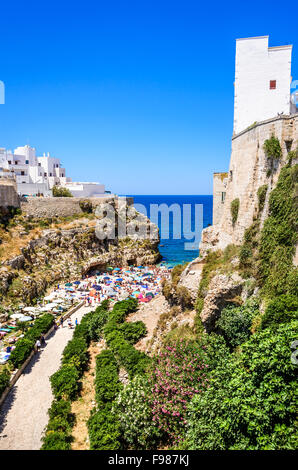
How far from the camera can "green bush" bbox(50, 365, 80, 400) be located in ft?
47.4

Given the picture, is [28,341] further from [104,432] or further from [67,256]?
[67,256]

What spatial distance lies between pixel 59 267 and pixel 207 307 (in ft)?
79.8

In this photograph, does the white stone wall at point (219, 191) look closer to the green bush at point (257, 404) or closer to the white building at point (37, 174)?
the green bush at point (257, 404)

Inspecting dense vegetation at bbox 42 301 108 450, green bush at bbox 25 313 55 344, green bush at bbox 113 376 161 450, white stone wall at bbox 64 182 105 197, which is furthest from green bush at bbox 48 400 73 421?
white stone wall at bbox 64 182 105 197

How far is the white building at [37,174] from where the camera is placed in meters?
46.4

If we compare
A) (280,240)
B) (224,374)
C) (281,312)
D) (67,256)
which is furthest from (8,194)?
(281,312)

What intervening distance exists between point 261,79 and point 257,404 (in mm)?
15078

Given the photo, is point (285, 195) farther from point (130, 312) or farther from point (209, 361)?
point (130, 312)

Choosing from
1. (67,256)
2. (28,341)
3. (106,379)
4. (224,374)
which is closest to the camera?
(224,374)

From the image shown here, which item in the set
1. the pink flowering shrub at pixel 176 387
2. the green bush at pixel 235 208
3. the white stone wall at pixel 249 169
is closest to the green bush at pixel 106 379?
the pink flowering shrub at pixel 176 387

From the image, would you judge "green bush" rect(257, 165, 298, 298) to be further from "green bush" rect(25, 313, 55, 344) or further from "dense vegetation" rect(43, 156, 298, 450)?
"green bush" rect(25, 313, 55, 344)

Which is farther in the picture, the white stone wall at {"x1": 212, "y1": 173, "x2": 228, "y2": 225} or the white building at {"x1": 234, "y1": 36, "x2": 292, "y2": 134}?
the white stone wall at {"x1": 212, "y1": 173, "x2": 228, "y2": 225}

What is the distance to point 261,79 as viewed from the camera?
15.7 metres

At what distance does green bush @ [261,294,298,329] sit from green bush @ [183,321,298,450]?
4.56ft
